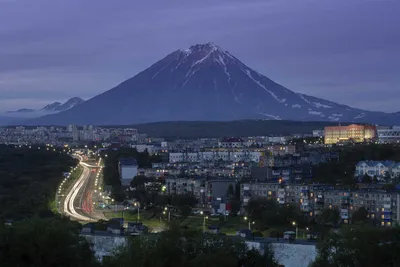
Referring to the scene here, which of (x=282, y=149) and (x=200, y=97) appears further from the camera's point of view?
(x=200, y=97)

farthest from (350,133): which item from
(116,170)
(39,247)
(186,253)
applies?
→ (39,247)

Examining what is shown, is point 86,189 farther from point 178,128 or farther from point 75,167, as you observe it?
point 178,128

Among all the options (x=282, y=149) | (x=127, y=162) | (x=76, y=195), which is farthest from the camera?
(x=282, y=149)

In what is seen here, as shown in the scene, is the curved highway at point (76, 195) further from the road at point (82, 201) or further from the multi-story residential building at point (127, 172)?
the multi-story residential building at point (127, 172)

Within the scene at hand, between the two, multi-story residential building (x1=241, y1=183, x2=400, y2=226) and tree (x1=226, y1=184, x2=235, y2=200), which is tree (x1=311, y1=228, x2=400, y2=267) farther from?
tree (x1=226, y1=184, x2=235, y2=200)

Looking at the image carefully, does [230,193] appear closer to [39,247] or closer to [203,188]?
[203,188]

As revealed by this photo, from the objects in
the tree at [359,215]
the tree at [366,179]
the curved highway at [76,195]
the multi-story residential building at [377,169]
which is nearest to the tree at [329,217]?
the tree at [359,215]
